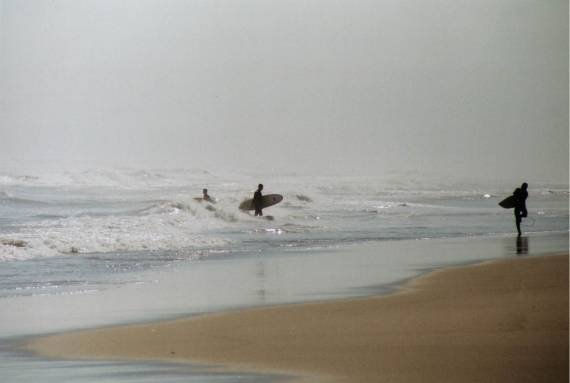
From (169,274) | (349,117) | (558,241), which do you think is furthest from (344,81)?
(169,274)

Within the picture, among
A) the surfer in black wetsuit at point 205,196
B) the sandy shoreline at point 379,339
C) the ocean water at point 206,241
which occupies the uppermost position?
the surfer in black wetsuit at point 205,196

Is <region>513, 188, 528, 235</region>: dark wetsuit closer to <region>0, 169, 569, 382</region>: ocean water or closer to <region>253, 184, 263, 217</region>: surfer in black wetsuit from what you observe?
<region>0, 169, 569, 382</region>: ocean water

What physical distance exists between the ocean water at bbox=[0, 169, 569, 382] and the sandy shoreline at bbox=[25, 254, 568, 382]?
0.19 m

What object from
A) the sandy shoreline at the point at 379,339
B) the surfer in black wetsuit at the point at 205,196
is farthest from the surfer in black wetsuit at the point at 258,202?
the sandy shoreline at the point at 379,339

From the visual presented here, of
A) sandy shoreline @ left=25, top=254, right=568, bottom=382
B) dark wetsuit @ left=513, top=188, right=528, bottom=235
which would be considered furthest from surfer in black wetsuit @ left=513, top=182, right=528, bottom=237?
sandy shoreline @ left=25, top=254, right=568, bottom=382

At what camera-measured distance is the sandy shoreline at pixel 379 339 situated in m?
2.85

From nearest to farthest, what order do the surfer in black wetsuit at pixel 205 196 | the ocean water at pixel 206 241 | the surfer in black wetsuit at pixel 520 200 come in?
the ocean water at pixel 206 241, the surfer in black wetsuit at pixel 520 200, the surfer in black wetsuit at pixel 205 196

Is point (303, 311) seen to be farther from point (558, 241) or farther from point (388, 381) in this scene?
point (558, 241)

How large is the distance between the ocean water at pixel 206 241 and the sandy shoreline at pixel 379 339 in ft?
0.62

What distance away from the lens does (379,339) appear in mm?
3221

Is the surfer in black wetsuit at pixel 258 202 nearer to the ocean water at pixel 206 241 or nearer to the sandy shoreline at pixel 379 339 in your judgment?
the ocean water at pixel 206 241

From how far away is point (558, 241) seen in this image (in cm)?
677

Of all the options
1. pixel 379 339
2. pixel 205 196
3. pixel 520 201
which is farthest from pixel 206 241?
pixel 379 339

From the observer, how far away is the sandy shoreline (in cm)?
285
